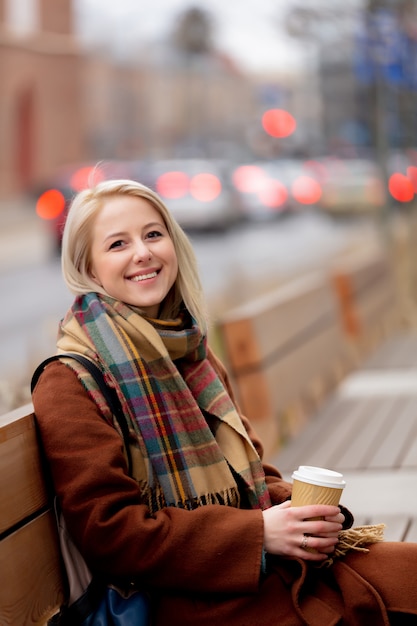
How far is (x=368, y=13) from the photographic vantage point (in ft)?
40.4

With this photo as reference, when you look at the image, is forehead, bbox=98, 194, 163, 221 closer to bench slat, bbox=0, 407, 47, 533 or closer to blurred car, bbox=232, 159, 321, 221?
bench slat, bbox=0, 407, 47, 533

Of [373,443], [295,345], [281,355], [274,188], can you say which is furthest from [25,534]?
[274,188]

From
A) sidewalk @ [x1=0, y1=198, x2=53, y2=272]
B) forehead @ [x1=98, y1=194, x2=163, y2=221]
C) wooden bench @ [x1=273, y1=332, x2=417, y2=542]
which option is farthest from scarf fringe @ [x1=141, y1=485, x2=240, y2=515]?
sidewalk @ [x1=0, y1=198, x2=53, y2=272]

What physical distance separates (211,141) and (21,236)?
112 feet

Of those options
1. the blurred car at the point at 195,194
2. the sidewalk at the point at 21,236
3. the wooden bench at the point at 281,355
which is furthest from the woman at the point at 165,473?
the blurred car at the point at 195,194

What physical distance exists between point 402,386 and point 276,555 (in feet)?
13.8

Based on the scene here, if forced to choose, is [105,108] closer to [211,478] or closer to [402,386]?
[402,386]

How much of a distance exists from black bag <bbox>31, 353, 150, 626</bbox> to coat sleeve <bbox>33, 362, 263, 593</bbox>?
49mm

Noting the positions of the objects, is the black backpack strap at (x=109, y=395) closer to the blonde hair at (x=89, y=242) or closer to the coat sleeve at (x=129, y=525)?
the coat sleeve at (x=129, y=525)

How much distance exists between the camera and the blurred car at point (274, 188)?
96.4ft

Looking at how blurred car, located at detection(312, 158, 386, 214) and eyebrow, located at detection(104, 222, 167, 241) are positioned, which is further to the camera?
blurred car, located at detection(312, 158, 386, 214)

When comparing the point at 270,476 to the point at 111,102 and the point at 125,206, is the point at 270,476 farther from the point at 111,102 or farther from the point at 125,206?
the point at 111,102

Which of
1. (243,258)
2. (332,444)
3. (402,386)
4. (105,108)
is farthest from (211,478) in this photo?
(105,108)

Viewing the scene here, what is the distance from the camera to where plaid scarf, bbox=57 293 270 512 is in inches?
99.0
